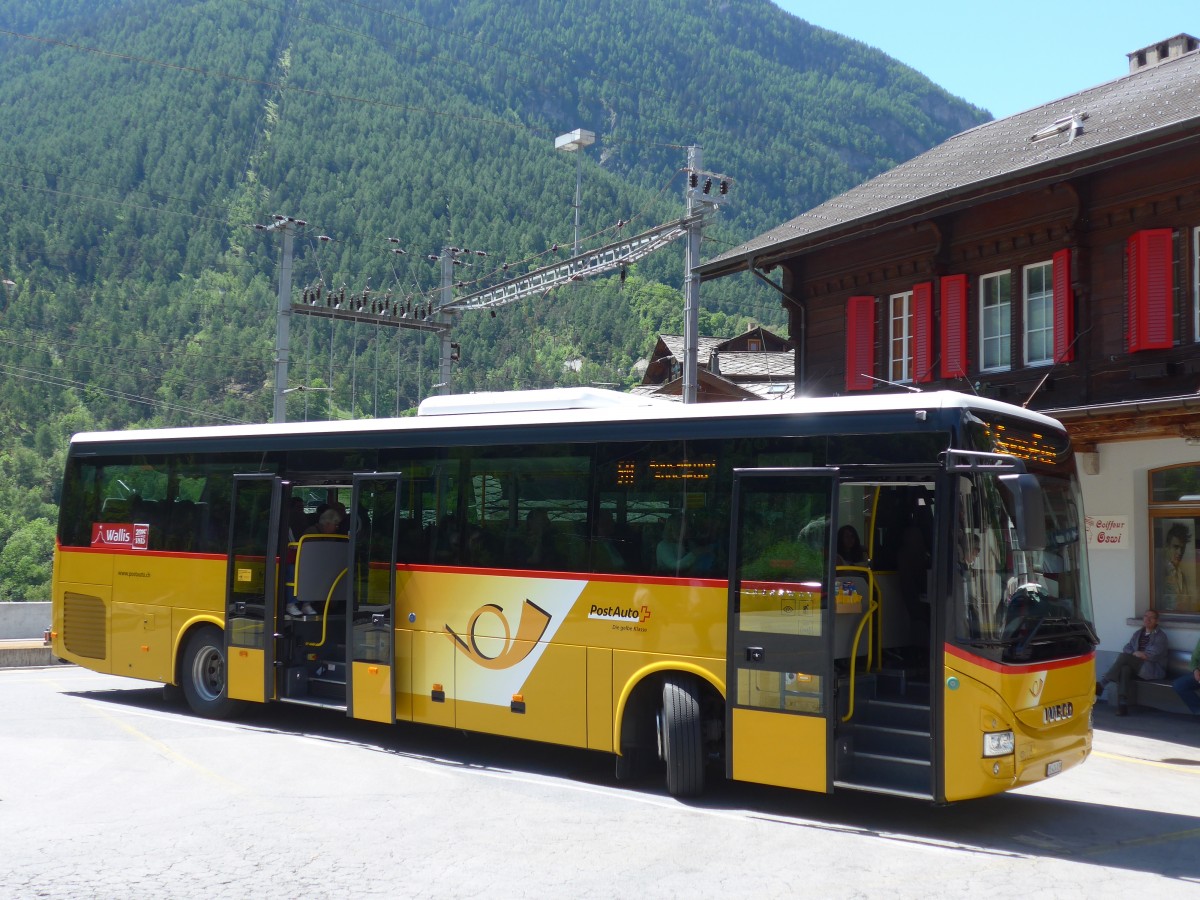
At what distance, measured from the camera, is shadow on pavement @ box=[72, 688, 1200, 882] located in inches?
329

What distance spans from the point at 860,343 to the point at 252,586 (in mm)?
12083

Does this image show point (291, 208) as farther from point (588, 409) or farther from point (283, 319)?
point (588, 409)

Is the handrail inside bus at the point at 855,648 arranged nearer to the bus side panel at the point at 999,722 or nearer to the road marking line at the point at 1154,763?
the bus side panel at the point at 999,722

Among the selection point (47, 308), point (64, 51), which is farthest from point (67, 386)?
point (64, 51)

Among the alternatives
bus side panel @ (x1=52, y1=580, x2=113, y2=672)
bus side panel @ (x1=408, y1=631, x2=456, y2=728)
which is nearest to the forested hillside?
bus side panel @ (x1=52, y1=580, x2=113, y2=672)

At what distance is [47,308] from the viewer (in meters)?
84.6

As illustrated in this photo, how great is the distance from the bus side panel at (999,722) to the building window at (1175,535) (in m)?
8.54

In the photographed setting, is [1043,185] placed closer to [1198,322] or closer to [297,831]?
[1198,322]

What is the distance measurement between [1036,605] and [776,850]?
97.9 inches

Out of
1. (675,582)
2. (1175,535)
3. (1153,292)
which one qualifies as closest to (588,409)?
(675,582)

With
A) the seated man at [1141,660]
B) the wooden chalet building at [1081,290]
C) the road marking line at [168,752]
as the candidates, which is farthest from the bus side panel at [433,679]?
the seated man at [1141,660]

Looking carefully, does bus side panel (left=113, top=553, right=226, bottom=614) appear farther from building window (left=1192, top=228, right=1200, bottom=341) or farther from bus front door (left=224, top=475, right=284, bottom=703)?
building window (left=1192, top=228, right=1200, bottom=341)

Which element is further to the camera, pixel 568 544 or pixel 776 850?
pixel 568 544

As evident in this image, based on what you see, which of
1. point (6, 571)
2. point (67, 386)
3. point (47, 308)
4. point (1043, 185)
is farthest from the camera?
point (47, 308)
